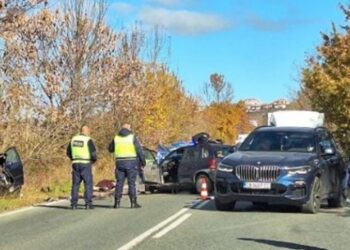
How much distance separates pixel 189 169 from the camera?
68.6 ft

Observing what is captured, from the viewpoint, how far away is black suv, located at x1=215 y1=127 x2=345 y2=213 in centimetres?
1357

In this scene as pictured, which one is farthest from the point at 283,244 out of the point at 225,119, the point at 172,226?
the point at 225,119

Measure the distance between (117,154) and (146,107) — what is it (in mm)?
18049

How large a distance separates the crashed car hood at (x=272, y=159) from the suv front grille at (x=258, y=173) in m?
0.09

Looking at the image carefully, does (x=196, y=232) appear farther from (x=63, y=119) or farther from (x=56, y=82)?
(x=56, y=82)

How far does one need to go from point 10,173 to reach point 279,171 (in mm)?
6856

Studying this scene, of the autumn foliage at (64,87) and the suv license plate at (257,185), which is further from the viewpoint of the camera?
the autumn foliage at (64,87)

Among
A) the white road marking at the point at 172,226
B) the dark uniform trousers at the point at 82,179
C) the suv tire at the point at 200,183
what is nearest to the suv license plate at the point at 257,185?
the white road marking at the point at 172,226

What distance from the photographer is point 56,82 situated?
26.7 m

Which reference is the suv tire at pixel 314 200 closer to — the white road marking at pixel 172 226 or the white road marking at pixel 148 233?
the white road marking at pixel 172 226

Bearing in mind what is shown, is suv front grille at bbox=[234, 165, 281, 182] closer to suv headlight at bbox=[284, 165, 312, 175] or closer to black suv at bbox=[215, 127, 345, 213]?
black suv at bbox=[215, 127, 345, 213]

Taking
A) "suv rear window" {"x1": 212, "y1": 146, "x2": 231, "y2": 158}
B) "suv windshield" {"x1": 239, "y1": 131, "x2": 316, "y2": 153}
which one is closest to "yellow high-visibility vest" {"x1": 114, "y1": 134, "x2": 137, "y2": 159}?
"suv windshield" {"x1": 239, "y1": 131, "x2": 316, "y2": 153}

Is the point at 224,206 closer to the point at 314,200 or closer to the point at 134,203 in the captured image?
the point at 314,200

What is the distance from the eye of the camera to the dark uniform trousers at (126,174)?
15.4m
